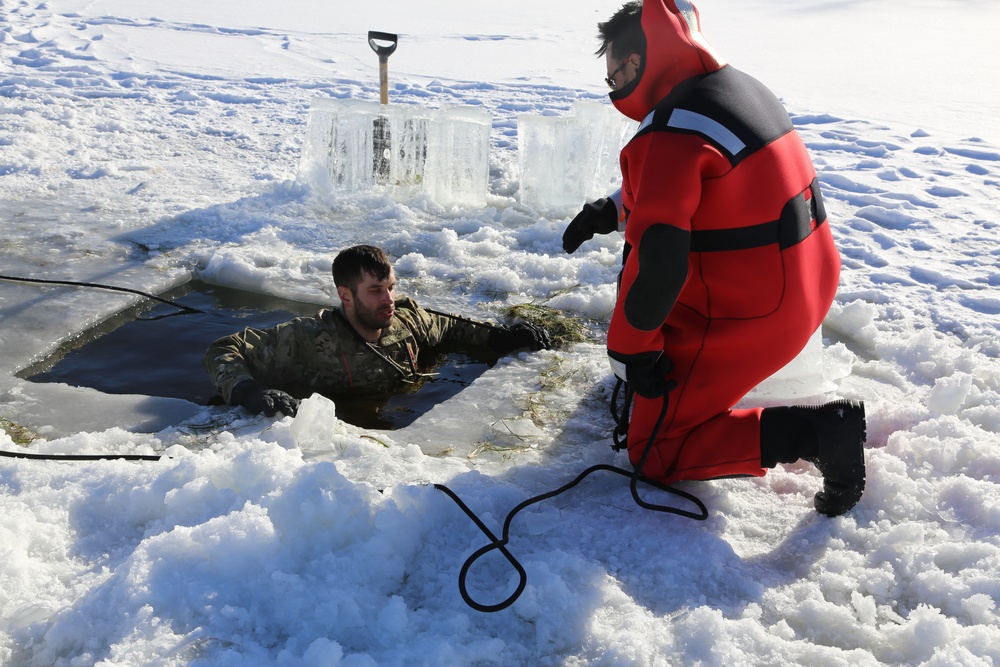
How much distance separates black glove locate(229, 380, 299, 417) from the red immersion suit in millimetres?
1367

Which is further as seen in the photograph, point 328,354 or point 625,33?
point 328,354

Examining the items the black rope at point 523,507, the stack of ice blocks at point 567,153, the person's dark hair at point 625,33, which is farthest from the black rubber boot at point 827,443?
the stack of ice blocks at point 567,153

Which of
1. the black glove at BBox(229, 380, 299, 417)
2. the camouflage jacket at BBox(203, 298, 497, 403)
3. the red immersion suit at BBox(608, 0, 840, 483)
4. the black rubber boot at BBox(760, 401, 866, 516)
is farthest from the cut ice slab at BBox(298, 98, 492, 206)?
the black rubber boot at BBox(760, 401, 866, 516)

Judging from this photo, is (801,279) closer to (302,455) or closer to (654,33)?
(654,33)

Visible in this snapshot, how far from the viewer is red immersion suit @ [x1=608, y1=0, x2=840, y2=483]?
8.13ft

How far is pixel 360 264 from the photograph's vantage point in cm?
384

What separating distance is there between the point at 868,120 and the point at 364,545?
956cm

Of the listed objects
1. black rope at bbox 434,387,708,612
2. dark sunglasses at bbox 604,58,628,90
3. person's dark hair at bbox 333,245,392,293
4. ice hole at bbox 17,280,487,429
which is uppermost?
dark sunglasses at bbox 604,58,628,90

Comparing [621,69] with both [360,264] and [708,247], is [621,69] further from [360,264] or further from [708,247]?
[360,264]

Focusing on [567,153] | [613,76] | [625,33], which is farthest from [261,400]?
[567,153]

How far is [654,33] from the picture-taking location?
8.55 ft

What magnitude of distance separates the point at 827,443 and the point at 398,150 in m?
4.43

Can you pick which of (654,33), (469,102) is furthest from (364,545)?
(469,102)

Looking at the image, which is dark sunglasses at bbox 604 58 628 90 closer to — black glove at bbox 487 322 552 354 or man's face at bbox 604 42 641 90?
man's face at bbox 604 42 641 90
